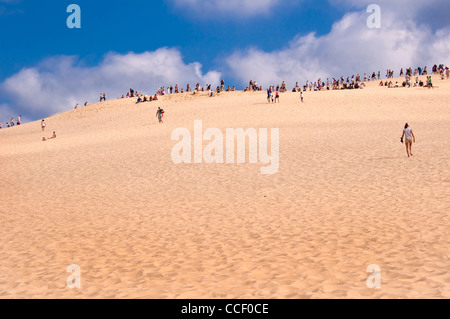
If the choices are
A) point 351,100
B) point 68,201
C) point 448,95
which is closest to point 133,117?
point 351,100

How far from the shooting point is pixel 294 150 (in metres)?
24.5

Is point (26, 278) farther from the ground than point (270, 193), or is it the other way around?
point (270, 193)

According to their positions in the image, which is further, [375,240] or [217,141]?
[217,141]

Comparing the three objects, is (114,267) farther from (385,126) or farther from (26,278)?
(385,126)

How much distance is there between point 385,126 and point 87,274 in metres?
28.7

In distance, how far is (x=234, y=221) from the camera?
467 inches

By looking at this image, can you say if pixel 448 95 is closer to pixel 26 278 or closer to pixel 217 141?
pixel 217 141

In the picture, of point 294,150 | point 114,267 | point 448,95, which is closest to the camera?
point 114,267

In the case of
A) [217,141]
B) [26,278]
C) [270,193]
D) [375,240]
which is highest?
[217,141]

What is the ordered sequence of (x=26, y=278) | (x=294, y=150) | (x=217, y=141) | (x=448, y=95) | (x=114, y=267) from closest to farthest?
(x=26, y=278), (x=114, y=267), (x=294, y=150), (x=217, y=141), (x=448, y=95)

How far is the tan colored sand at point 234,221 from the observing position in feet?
24.4

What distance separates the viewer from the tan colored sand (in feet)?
24.4

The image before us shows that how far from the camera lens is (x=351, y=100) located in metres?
44.0

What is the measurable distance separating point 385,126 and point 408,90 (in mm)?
20687
